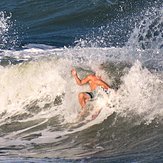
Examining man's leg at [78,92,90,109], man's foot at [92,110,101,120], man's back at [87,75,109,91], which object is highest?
man's back at [87,75,109,91]

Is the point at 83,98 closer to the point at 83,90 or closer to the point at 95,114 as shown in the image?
the point at 95,114

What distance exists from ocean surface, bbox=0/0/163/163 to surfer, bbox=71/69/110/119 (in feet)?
0.49

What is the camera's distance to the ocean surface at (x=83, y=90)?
10.7m

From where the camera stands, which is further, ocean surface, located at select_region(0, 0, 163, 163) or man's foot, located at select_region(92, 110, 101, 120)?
man's foot, located at select_region(92, 110, 101, 120)

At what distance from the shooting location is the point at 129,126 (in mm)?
11844

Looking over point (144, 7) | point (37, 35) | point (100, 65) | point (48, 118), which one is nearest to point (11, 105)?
point (48, 118)

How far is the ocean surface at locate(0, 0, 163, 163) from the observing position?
35.1 feet

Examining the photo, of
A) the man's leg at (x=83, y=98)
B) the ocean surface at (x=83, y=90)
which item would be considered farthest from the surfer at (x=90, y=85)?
the ocean surface at (x=83, y=90)

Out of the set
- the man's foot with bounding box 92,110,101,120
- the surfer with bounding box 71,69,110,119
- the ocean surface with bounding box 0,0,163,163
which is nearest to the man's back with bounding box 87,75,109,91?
the surfer with bounding box 71,69,110,119

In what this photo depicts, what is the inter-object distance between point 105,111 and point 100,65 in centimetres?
154

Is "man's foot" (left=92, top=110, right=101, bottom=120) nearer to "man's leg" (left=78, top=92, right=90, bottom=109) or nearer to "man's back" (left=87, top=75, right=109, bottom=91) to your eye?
"man's leg" (left=78, top=92, right=90, bottom=109)

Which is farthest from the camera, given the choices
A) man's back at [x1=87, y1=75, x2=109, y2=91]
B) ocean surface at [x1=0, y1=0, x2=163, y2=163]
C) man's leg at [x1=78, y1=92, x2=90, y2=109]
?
man's leg at [x1=78, y1=92, x2=90, y2=109]

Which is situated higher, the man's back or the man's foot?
the man's back

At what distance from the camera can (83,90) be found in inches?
536
